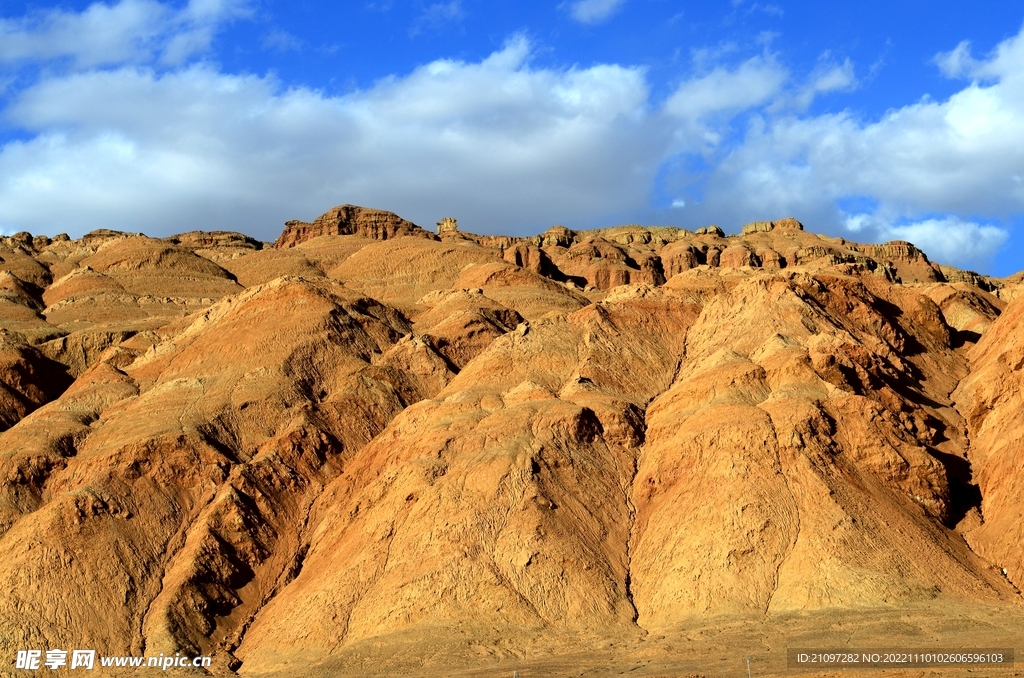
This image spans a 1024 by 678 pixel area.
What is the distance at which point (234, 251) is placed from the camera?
125062mm

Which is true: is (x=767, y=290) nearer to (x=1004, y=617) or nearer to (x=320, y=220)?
(x=1004, y=617)

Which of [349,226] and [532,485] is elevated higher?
[349,226]

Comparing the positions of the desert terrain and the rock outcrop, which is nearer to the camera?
the desert terrain

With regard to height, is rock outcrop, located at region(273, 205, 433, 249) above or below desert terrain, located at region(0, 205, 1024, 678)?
above

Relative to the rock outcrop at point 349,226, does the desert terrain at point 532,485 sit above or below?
below

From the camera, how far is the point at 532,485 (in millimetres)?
46438

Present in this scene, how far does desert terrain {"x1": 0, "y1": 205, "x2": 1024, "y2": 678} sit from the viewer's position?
41250 mm

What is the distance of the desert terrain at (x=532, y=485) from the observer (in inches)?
1624

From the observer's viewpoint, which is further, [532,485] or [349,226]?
[349,226]

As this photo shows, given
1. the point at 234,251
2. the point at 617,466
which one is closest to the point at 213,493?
the point at 617,466

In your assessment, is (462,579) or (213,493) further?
(213,493)

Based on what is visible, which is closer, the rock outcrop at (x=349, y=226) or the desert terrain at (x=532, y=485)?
the desert terrain at (x=532, y=485)

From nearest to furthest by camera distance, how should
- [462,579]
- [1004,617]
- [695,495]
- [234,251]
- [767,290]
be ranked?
[1004,617]
[462,579]
[695,495]
[767,290]
[234,251]

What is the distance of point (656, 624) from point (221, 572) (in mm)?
15451
